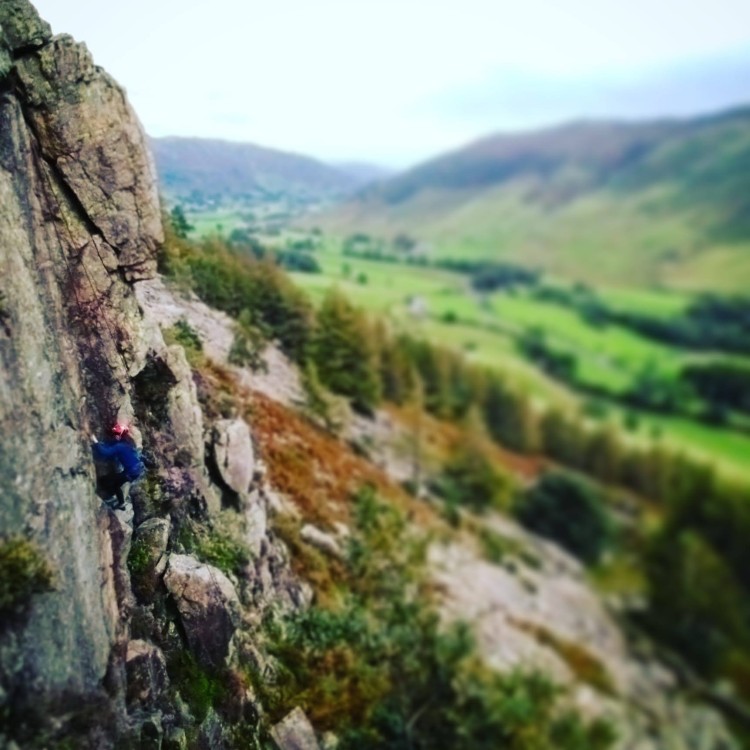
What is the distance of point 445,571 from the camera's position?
109ft

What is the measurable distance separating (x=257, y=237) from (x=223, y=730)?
15158mm

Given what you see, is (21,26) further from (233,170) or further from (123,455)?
(233,170)

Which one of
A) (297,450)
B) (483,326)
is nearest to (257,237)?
(297,450)

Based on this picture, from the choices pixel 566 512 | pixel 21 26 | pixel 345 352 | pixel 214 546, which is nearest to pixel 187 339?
pixel 214 546

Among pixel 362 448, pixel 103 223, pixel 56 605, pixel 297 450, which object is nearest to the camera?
pixel 56 605

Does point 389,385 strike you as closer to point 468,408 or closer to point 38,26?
point 468,408

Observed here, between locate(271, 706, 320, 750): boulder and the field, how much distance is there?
76.7 feet

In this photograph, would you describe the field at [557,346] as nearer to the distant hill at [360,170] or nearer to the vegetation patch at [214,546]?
the distant hill at [360,170]

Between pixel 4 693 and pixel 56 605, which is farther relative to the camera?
pixel 56 605

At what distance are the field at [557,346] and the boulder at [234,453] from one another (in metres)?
19.6

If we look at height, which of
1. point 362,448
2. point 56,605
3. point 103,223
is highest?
point 103,223

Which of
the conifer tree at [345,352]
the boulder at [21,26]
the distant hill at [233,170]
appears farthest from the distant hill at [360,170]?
the boulder at [21,26]

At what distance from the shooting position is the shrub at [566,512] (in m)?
53.2

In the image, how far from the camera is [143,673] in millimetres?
14492
